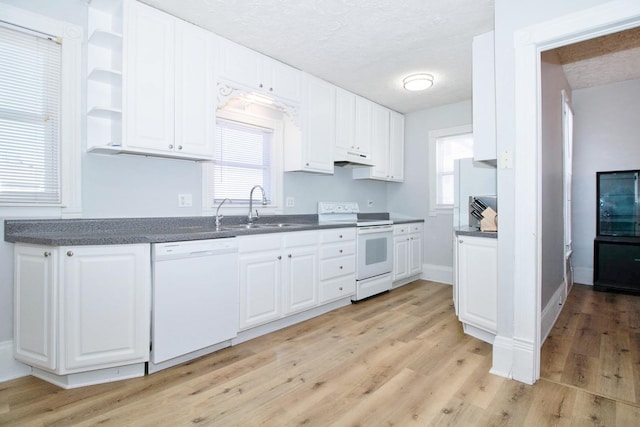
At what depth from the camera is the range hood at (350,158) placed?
398cm

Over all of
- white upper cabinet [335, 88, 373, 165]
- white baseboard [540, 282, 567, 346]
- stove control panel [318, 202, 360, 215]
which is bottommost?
white baseboard [540, 282, 567, 346]

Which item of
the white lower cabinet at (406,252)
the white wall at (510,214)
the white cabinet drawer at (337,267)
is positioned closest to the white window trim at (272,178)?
the white cabinet drawer at (337,267)

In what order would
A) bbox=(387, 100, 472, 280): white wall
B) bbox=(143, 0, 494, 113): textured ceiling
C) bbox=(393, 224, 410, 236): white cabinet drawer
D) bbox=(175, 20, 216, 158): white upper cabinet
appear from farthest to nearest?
bbox=(387, 100, 472, 280): white wall
bbox=(393, 224, 410, 236): white cabinet drawer
bbox=(175, 20, 216, 158): white upper cabinet
bbox=(143, 0, 494, 113): textured ceiling

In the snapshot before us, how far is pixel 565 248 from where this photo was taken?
12.4 ft

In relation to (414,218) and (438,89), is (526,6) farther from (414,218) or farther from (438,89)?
(414,218)

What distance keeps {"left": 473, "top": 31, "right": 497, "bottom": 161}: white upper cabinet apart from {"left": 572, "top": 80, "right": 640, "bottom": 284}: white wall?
2.92 meters

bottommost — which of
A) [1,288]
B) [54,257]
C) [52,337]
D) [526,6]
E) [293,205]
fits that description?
[52,337]

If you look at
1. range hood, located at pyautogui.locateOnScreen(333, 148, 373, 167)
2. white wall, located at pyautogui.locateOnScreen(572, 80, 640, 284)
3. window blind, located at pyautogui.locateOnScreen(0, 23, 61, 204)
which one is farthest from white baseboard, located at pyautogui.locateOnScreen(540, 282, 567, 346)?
window blind, located at pyautogui.locateOnScreen(0, 23, 61, 204)

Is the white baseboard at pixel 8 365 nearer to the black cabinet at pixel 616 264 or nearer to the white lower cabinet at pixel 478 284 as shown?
the white lower cabinet at pixel 478 284

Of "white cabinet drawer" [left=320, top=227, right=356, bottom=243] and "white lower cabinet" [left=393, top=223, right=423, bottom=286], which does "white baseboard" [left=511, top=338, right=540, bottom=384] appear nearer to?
"white cabinet drawer" [left=320, top=227, right=356, bottom=243]

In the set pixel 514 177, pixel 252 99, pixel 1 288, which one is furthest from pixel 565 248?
pixel 1 288

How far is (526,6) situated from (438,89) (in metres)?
2.04

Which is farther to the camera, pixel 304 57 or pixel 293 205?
pixel 293 205

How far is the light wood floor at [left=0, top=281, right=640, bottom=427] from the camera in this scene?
169 centimetres
